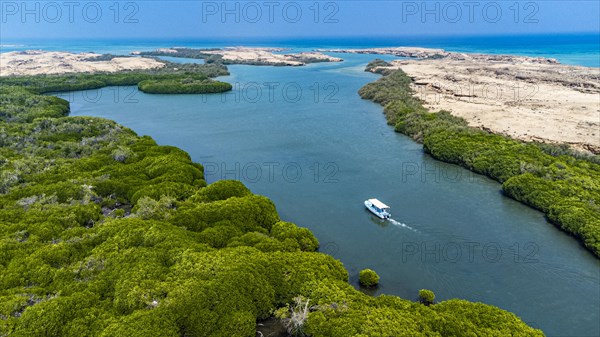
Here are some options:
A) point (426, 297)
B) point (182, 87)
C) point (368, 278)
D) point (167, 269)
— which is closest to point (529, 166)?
point (426, 297)

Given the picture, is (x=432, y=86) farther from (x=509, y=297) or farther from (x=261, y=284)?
(x=261, y=284)

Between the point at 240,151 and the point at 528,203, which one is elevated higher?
the point at 240,151

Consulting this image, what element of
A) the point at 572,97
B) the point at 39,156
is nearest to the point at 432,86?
the point at 572,97

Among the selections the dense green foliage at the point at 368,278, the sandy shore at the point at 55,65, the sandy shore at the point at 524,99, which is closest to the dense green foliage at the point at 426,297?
the dense green foliage at the point at 368,278

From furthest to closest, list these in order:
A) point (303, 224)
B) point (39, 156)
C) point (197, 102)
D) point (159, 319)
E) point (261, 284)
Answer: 1. point (197, 102)
2. point (39, 156)
3. point (303, 224)
4. point (261, 284)
5. point (159, 319)

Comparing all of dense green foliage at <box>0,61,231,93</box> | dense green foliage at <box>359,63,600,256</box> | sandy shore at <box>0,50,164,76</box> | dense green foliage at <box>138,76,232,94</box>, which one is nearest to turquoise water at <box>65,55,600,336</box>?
dense green foliage at <box>359,63,600,256</box>

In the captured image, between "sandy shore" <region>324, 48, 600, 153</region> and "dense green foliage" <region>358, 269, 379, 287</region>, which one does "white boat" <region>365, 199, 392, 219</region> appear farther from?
"sandy shore" <region>324, 48, 600, 153</region>

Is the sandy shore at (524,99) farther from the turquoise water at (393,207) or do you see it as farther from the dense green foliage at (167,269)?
the dense green foliage at (167,269)
